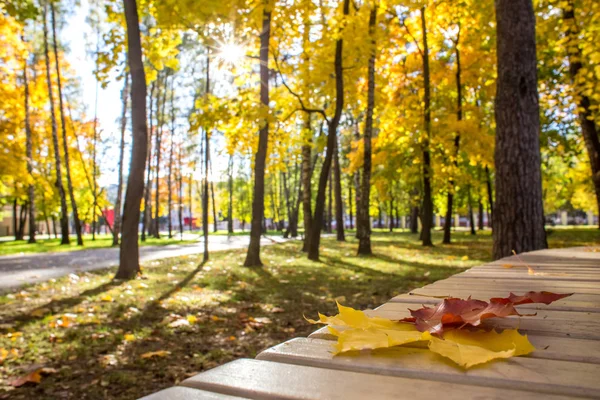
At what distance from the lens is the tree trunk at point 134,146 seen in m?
7.91

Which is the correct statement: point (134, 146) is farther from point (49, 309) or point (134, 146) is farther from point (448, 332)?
point (448, 332)

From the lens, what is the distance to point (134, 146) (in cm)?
812

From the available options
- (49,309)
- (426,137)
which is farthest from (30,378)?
(426,137)

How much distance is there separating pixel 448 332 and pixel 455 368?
0.82ft

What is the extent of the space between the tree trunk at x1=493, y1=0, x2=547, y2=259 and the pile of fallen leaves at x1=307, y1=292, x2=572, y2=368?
4.67m

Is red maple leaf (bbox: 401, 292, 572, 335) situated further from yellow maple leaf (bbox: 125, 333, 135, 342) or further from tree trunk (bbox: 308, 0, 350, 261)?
tree trunk (bbox: 308, 0, 350, 261)

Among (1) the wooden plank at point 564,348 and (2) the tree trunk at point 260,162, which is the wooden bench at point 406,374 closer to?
(1) the wooden plank at point 564,348

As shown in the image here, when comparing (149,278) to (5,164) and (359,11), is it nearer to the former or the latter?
(359,11)

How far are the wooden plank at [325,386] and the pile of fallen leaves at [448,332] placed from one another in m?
0.12

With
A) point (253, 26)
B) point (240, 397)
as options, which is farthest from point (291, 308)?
point (253, 26)

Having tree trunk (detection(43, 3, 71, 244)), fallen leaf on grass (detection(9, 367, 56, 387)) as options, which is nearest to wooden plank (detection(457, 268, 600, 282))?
fallen leaf on grass (detection(9, 367, 56, 387))

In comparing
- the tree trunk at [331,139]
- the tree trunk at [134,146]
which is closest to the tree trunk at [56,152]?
the tree trunk at [134,146]

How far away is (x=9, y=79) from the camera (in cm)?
1747

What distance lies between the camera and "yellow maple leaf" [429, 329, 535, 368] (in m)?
0.92
